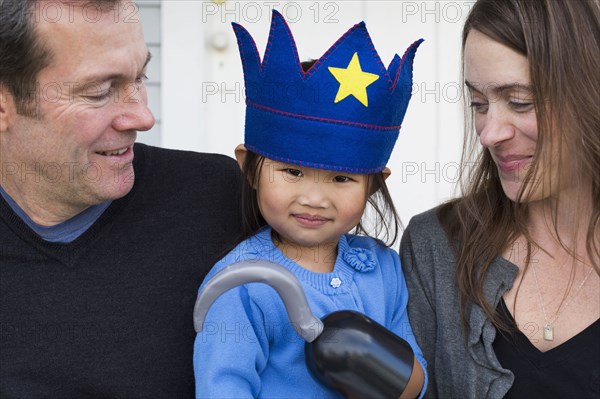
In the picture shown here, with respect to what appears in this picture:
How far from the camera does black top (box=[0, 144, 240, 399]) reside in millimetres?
1812

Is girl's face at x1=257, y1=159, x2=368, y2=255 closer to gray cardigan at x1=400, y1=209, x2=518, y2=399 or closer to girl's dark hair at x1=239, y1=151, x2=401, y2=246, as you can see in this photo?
girl's dark hair at x1=239, y1=151, x2=401, y2=246

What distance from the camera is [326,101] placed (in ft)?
5.64

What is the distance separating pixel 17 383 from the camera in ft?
5.93

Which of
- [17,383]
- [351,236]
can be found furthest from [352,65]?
[17,383]

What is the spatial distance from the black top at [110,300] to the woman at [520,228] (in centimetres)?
47

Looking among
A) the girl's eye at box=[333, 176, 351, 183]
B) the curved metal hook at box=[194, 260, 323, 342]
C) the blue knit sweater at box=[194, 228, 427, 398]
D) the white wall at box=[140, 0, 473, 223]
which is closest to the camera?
the curved metal hook at box=[194, 260, 323, 342]

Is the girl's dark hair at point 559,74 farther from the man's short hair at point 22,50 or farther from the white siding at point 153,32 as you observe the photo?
the white siding at point 153,32

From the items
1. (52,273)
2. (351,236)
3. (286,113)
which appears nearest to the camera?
(286,113)

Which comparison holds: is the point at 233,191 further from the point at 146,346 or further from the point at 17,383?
the point at 17,383

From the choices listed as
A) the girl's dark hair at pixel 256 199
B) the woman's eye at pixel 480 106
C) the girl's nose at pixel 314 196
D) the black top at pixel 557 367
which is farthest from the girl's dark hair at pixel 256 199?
the black top at pixel 557 367

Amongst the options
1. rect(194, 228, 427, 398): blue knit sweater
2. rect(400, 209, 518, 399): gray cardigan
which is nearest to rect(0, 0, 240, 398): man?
rect(194, 228, 427, 398): blue knit sweater

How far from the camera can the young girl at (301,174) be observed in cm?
Result: 171

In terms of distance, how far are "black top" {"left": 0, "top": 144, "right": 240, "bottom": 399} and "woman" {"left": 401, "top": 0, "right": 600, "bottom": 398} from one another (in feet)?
1.54

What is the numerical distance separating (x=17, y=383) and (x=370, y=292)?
703 millimetres
